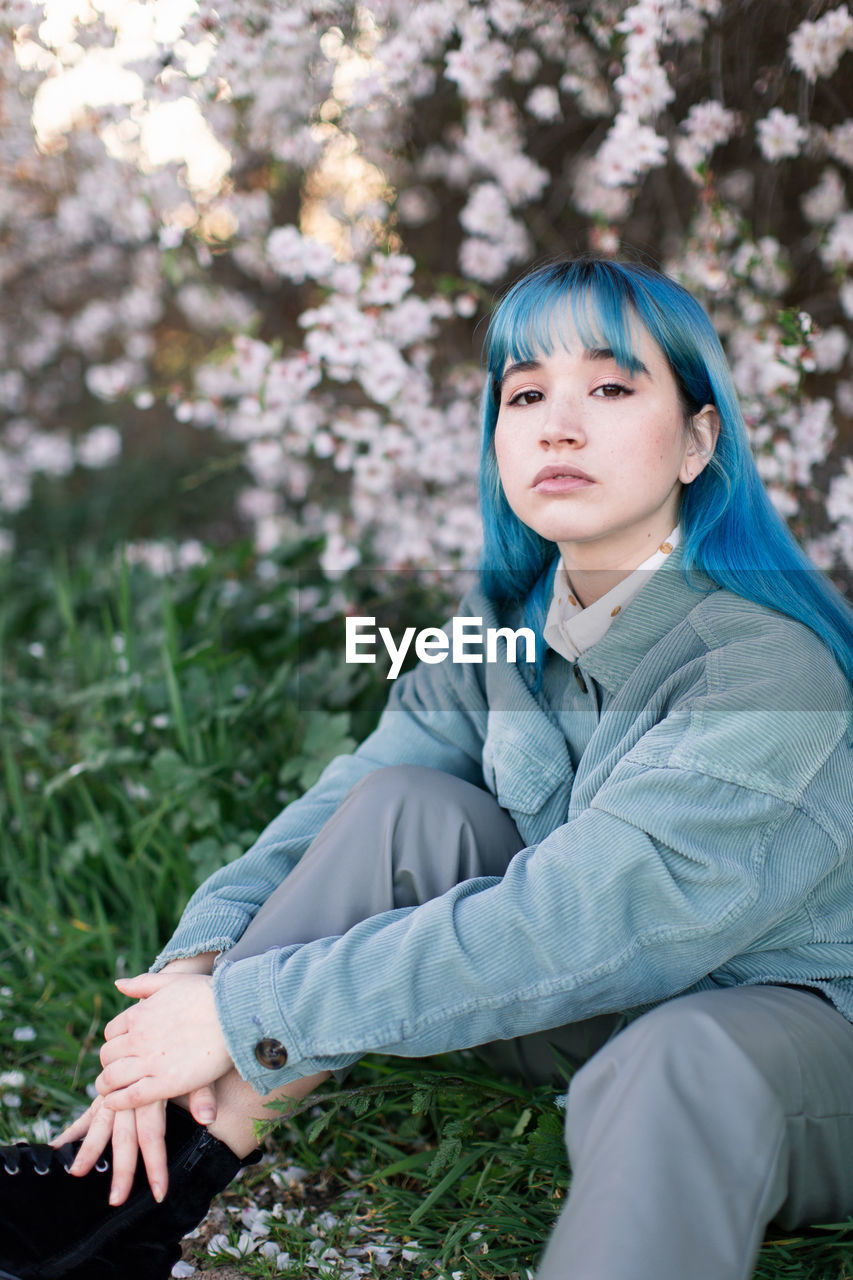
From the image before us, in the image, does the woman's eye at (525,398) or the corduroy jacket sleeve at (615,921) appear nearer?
the corduroy jacket sleeve at (615,921)

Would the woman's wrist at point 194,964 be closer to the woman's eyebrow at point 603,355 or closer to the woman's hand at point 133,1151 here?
the woman's hand at point 133,1151

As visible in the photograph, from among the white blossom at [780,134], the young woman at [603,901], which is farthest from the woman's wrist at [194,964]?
the white blossom at [780,134]

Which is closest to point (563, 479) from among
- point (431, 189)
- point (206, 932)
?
point (206, 932)

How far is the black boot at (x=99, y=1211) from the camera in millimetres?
1243

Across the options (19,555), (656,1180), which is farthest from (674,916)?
(19,555)

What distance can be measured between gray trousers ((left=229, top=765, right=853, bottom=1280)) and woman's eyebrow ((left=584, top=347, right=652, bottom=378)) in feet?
2.58

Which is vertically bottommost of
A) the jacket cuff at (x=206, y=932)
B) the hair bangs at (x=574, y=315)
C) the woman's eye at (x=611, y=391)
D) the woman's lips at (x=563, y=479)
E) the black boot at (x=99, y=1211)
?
the black boot at (x=99, y=1211)

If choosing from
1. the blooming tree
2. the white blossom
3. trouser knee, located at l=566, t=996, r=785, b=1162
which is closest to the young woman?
trouser knee, located at l=566, t=996, r=785, b=1162

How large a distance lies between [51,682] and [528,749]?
1.79 meters

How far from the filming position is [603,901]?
46.2 inches

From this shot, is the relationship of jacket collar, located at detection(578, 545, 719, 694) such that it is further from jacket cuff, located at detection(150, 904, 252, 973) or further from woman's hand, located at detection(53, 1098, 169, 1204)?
woman's hand, located at detection(53, 1098, 169, 1204)

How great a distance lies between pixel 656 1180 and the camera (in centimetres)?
95

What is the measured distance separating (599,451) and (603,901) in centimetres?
62

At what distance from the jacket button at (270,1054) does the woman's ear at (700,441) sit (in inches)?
37.5
